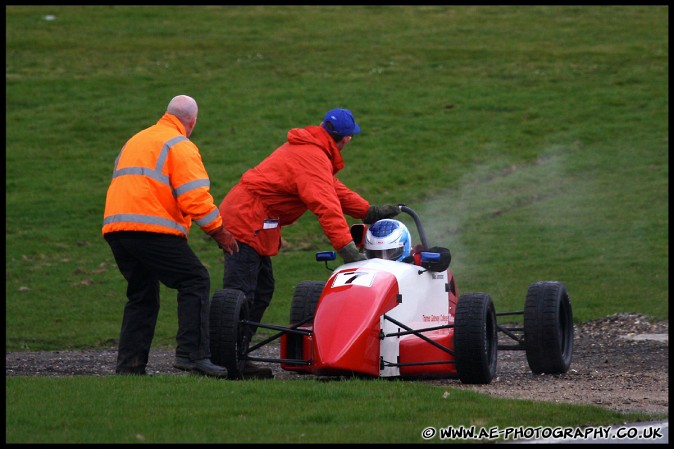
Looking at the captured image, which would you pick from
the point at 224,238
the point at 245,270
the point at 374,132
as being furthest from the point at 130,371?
the point at 374,132

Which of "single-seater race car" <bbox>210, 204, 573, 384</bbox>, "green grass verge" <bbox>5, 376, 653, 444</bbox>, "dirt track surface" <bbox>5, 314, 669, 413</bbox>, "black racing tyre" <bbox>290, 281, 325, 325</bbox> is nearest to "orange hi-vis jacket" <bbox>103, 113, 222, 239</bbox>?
"single-seater race car" <bbox>210, 204, 573, 384</bbox>

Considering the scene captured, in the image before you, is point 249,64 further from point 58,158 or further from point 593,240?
point 593,240

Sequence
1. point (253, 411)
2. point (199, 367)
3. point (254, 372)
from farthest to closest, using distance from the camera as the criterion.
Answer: point (254, 372) → point (199, 367) → point (253, 411)

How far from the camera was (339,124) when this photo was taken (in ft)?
39.6

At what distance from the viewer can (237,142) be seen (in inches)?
1374

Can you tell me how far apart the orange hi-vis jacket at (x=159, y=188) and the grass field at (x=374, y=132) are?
152 centimetres

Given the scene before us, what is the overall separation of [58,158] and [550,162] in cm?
1292

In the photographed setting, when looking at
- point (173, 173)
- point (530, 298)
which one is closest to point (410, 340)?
point (530, 298)

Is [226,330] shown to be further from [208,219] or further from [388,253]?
[388,253]

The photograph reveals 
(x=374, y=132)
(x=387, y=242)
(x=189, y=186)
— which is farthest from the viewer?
(x=374, y=132)

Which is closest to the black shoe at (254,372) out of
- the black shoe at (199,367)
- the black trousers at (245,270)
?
the black trousers at (245,270)

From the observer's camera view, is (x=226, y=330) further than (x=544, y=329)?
No

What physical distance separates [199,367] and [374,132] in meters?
25.1

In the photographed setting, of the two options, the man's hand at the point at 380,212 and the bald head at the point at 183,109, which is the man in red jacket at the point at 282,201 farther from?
the man's hand at the point at 380,212
